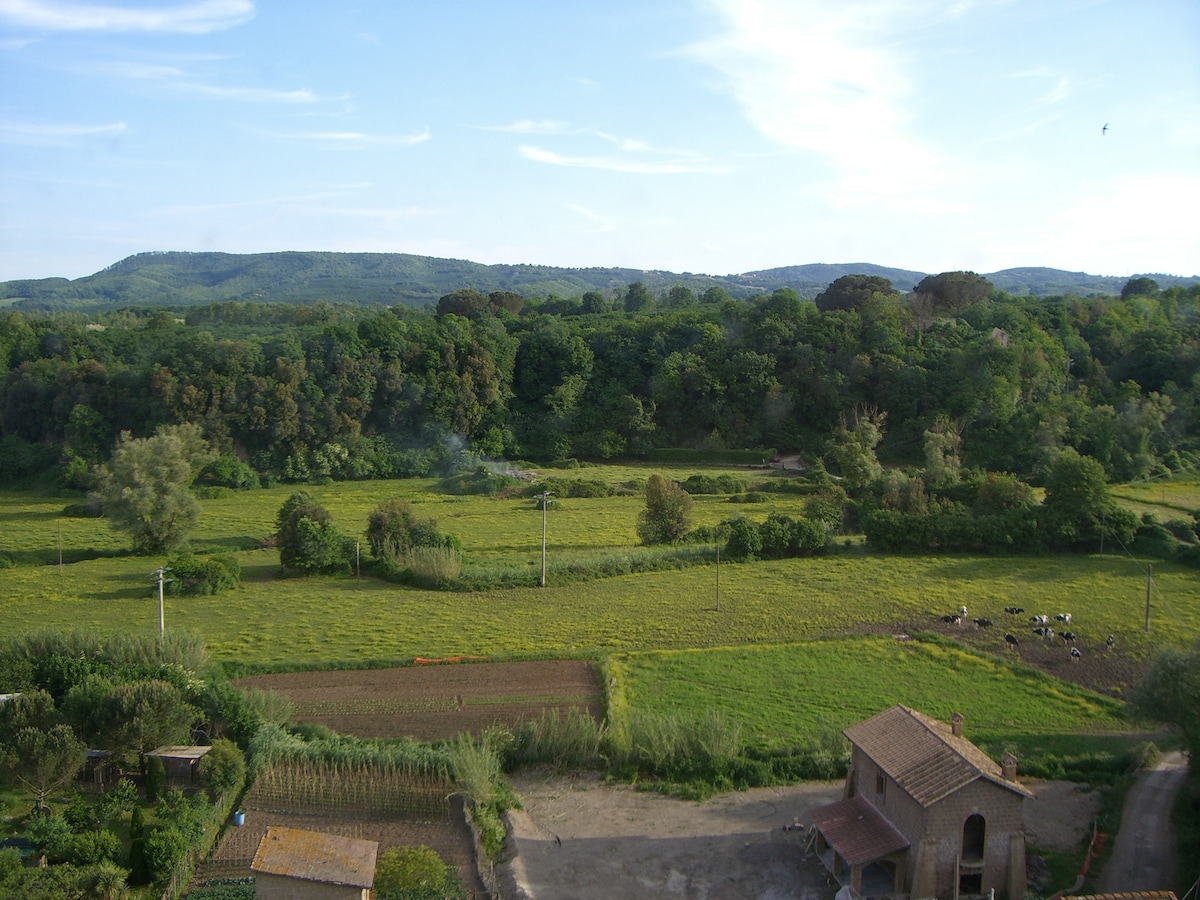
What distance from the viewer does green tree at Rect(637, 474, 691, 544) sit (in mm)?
35531

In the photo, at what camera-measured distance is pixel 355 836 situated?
15062mm

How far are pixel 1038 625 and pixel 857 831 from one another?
46.0 feet

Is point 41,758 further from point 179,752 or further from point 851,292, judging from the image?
point 851,292

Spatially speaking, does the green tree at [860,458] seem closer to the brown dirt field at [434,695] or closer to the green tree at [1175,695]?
the brown dirt field at [434,695]

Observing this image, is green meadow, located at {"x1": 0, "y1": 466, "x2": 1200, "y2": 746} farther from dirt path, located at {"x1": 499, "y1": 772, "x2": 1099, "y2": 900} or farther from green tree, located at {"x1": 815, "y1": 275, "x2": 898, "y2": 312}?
green tree, located at {"x1": 815, "y1": 275, "x2": 898, "y2": 312}

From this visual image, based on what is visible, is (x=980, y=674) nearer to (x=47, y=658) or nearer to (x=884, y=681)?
(x=884, y=681)

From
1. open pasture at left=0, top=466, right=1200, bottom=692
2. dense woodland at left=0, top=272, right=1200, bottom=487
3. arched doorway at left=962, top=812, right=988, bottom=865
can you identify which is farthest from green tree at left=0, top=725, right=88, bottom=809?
dense woodland at left=0, top=272, right=1200, bottom=487

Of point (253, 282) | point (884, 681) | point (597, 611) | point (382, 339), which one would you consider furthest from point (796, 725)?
point (253, 282)

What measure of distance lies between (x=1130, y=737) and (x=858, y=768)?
7358 mm

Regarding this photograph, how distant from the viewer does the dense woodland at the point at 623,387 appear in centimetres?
5319

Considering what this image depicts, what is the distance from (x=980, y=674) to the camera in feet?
73.3

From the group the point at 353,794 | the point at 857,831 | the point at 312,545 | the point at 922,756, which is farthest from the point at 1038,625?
the point at 312,545

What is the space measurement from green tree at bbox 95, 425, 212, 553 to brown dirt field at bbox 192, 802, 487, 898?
22241 mm

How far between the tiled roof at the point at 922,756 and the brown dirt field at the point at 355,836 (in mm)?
5931
